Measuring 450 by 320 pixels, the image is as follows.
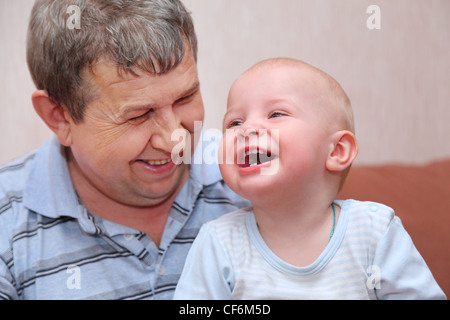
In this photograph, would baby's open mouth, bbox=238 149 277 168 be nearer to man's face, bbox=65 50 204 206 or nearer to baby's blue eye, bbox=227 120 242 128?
baby's blue eye, bbox=227 120 242 128

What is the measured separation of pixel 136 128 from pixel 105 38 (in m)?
0.25

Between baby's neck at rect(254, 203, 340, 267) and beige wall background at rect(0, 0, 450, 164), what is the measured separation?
842 mm

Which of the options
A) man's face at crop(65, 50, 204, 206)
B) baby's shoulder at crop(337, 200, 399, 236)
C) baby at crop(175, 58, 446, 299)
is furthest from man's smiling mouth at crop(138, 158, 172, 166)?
baby's shoulder at crop(337, 200, 399, 236)

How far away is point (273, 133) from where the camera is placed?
1.13m

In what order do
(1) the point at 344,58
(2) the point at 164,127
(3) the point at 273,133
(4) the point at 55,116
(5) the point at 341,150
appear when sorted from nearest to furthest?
1. (3) the point at 273,133
2. (5) the point at 341,150
3. (2) the point at 164,127
4. (4) the point at 55,116
5. (1) the point at 344,58

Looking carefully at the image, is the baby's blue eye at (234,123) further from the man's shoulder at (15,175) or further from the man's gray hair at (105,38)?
the man's shoulder at (15,175)

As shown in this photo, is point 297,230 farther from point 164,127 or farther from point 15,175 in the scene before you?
point 15,175

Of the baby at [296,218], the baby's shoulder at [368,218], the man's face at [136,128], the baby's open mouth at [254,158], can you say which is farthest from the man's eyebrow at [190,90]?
the baby's shoulder at [368,218]

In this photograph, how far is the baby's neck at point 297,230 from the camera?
120 centimetres

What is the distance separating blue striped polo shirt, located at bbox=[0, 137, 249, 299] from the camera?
4.56 ft

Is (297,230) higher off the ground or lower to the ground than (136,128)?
lower

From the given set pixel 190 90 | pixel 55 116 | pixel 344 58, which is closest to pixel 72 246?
pixel 55 116
